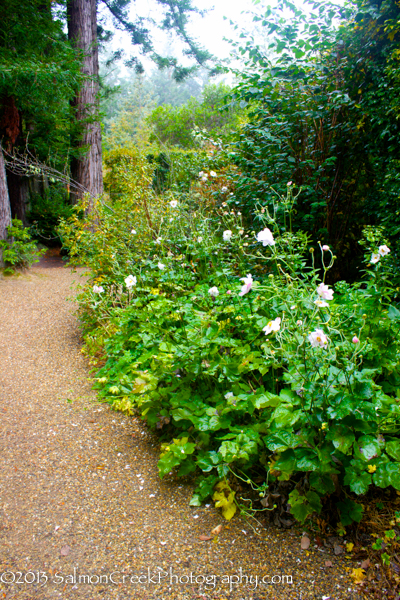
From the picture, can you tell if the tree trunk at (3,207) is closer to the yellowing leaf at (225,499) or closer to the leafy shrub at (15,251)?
the leafy shrub at (15,251)

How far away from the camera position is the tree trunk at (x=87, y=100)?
6945 millimetres

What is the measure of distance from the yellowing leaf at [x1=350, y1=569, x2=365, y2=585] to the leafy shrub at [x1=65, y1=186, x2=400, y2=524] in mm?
156

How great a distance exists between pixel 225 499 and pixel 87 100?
764 cm

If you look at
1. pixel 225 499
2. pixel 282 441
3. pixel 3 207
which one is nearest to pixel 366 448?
pixel 282 441

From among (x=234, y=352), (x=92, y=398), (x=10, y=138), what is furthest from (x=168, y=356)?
(x=10, y=138)

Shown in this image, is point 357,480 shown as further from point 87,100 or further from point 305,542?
point 87,100

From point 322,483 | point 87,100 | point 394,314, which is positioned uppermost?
point 87,100

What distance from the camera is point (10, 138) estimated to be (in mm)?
6449

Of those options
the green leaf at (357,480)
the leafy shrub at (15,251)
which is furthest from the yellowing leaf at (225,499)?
the leafy shrub at (15,251)

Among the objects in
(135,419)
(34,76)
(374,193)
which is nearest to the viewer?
(135,419)

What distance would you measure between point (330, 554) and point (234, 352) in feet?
2.87

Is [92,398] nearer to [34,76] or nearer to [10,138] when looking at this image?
[34,76]

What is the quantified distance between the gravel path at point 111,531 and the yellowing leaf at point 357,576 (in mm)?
25

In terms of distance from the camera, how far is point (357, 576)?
4.08 ft
